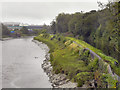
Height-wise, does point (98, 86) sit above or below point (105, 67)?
below

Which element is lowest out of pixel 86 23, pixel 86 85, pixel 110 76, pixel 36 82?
pixel 36 82

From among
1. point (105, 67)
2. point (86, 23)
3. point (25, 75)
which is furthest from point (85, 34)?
point (105, 67)

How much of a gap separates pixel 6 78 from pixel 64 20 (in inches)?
3231

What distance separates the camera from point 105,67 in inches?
700

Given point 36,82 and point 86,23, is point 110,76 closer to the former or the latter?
point 36,82

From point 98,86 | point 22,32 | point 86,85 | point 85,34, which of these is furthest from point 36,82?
point 22,32

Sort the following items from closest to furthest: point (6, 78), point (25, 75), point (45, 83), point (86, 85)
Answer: point (86, 85) → point (45, 83) → point (6, 78) → point (25, 75)

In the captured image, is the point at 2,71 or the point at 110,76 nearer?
the point at 110,76

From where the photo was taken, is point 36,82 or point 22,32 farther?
point 22,32

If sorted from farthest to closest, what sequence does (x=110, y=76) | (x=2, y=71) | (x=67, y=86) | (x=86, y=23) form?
(x=86, y=23)
(x=2, y=71)
(x=67, y=86)
(x=110, y=76)

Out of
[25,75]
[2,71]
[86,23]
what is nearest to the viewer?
[25,75]

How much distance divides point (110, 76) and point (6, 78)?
1540 centimetres

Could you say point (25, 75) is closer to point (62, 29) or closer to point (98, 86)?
point (98, 86)

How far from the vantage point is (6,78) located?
23609 mm
